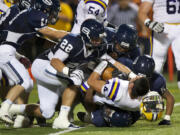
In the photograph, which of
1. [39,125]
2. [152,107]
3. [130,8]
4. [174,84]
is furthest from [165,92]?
[130,8]

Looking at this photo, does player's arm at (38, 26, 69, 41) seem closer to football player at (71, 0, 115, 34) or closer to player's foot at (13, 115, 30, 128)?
football player at (71, 0, 115, 34)

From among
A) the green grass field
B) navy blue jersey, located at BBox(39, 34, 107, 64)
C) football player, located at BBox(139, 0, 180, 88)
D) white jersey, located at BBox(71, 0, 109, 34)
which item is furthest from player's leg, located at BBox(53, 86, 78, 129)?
football player, located at BBox(139, 0, 180, 88)

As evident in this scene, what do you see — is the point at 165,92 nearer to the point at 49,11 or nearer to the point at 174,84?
the point at 49,11

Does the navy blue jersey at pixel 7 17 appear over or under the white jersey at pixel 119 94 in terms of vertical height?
over

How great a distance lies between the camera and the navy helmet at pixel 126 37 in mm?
6301

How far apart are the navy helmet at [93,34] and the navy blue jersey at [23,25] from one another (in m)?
0.64

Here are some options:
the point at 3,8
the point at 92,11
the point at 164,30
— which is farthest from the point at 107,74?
Result: the point at 3,8

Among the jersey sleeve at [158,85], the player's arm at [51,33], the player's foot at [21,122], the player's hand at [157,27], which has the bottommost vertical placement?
the player's foot at [21,122]

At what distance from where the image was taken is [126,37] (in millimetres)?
6301

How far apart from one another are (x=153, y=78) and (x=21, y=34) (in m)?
Result: 1.63

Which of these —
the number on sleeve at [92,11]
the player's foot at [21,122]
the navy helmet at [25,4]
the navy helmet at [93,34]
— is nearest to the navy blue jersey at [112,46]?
the number on sleeve at [92,11]

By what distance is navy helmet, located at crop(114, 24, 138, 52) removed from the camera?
6.30 m

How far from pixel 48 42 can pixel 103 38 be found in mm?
1123

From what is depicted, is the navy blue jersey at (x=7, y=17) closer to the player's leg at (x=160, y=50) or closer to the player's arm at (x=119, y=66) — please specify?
the player's arm at (x=119, y=66)
